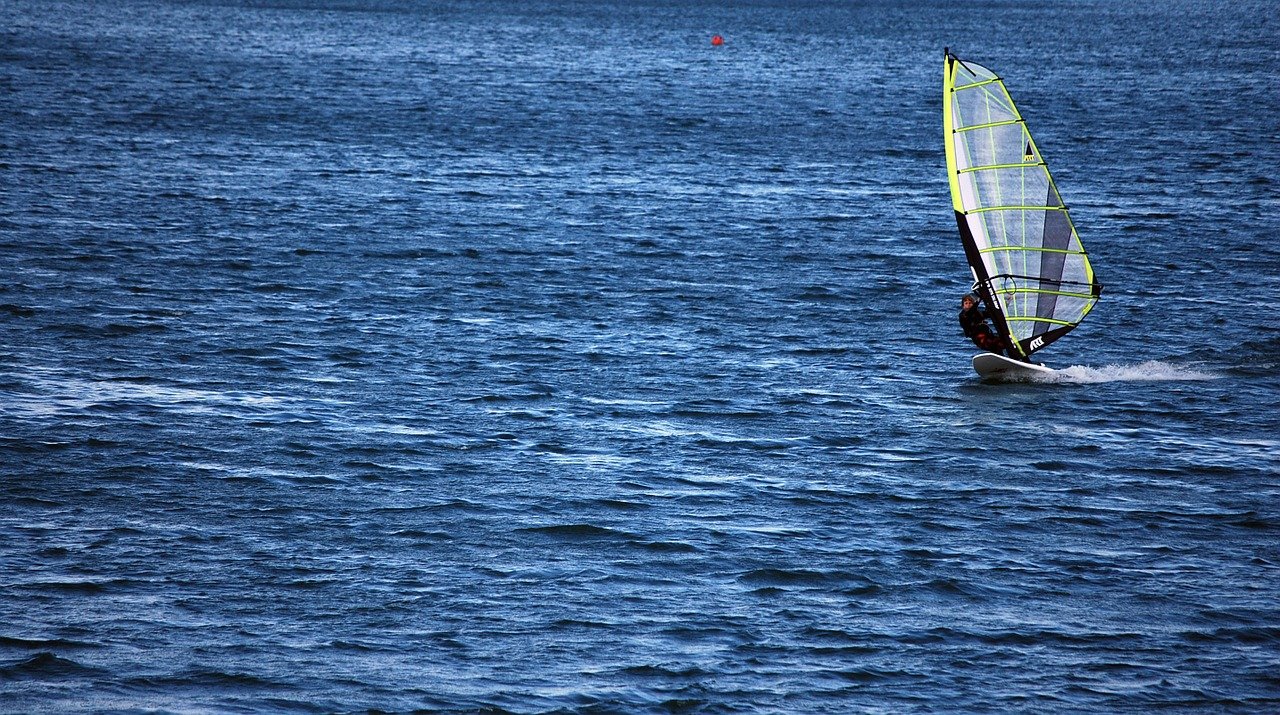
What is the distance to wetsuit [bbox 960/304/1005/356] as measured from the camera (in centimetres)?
3231

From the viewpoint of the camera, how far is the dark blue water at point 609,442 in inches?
765

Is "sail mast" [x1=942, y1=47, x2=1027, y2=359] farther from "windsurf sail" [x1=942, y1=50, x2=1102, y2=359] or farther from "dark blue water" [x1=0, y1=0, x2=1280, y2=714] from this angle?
"dark blue water" [x1=0, y1=0, x2=1280, y2=714]

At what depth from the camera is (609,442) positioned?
1116 inches

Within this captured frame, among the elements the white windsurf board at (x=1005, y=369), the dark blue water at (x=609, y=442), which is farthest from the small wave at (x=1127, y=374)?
the white windsurf board at (x=1005, y=369)

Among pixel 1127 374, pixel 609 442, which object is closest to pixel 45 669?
pixel 609 442

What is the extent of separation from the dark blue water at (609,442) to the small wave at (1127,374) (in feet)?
0.44

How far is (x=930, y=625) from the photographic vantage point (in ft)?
67.8

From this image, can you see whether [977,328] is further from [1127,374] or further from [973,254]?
[1127,374]

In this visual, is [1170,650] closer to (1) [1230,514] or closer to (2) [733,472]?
(1) [1230,514]

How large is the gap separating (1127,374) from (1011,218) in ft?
14.7

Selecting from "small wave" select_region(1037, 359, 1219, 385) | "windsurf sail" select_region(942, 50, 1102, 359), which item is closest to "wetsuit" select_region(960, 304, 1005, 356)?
"windsurf sail" select_region(942, 50, 1102, 359)

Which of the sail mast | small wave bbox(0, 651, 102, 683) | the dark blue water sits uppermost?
the sail mast

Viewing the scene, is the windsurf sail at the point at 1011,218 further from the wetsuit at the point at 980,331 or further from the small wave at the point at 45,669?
the small wave at the point at 45,669

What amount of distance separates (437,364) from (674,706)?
16874 mm
